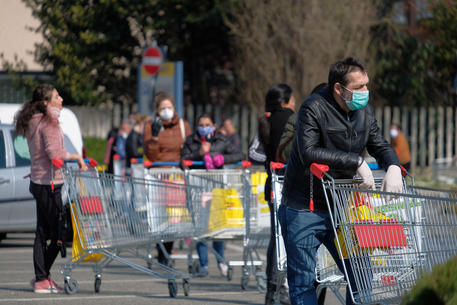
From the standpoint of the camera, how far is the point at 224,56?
29.2m

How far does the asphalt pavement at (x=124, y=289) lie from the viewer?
8.59 m

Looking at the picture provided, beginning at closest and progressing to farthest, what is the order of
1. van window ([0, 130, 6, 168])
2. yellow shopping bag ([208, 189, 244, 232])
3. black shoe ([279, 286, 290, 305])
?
black shoe ([279, 286, 290, 305]), yellow shopping bag ([208, 189, 244, 232]), van window ([0, 130, 6, 168])

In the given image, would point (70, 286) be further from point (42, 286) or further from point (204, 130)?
point (204, 130)

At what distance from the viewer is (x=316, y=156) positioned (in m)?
5.43

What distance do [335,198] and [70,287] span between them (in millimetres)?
4316

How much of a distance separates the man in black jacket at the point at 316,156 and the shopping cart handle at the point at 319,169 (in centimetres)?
8

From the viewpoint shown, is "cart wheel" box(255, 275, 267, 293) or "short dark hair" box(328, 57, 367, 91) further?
"cart wheel" box(255, 275, 267, 293)

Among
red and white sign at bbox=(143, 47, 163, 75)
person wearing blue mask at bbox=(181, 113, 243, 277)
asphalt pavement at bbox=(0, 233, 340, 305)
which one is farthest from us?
red and white sign at bbox=(143, 47, 163, 75)

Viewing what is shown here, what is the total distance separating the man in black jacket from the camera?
5.48 meters

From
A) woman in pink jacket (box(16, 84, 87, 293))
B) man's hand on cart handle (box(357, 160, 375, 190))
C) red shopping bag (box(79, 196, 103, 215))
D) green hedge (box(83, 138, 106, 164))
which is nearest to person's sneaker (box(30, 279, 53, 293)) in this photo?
woman in pink jacket (box(16, 84, 87, 293))

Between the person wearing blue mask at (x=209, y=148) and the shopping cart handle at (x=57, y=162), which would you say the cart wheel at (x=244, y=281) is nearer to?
the person wearing blue mask at (x=209, y=148)

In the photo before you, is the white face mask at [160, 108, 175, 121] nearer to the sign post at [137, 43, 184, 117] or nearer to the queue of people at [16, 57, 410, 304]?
the queue of people at [16, 57, 410, 304]

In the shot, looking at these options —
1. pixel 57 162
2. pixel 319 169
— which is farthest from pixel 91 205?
pixel 319 169

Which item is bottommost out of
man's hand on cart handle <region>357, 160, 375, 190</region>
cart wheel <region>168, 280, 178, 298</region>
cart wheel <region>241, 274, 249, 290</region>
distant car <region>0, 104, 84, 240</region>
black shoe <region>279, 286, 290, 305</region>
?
cart wheel <region>241, 274, 249, 290</region>
